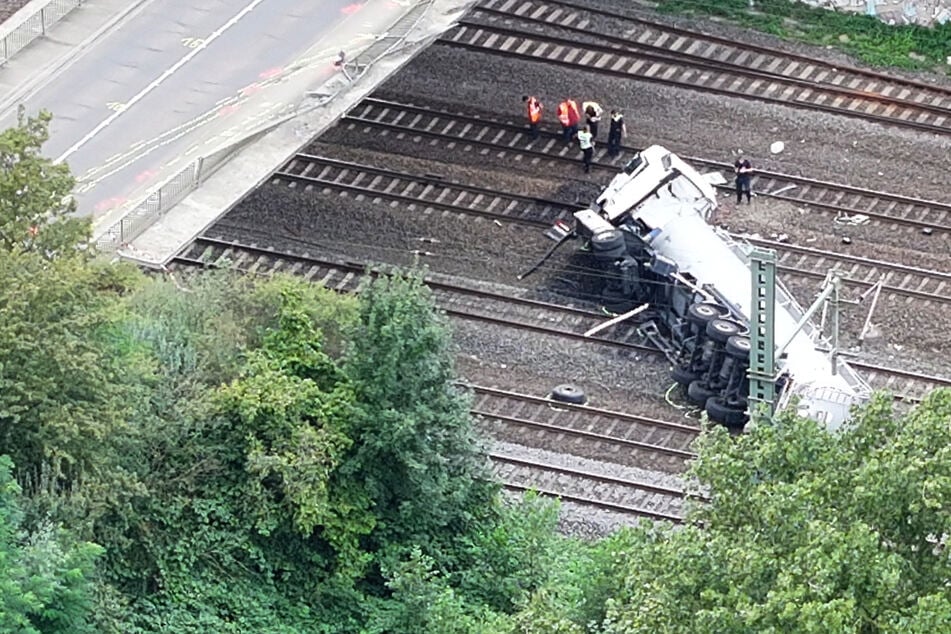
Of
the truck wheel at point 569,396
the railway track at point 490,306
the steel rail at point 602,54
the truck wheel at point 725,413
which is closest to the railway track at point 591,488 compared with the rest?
the truck wheel at point 569,396

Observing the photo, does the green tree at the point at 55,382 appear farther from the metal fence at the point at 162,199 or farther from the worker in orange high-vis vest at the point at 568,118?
the worker in orange high-vis vest at the point at 568,118

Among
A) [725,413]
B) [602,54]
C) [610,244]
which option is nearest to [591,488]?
[725,413]

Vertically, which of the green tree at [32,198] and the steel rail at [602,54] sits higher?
the steel rail at [602,54]

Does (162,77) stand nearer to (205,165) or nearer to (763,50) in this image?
(205,165)

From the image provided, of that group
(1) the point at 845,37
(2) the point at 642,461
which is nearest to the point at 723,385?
(2) the point at 642,461

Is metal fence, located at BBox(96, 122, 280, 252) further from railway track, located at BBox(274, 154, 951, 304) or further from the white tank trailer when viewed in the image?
the white tank trailer
